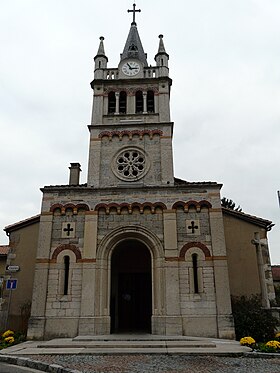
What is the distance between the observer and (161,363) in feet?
30.2

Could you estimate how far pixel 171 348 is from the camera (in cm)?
1144

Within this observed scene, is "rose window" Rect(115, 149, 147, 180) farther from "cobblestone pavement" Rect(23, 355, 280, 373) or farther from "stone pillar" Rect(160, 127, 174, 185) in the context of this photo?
"cobblestone pavement" Rect(23, 355, 280, 373)

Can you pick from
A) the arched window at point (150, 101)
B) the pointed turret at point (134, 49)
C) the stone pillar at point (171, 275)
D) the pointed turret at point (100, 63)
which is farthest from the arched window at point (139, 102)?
the stone pillar at point (171, 275)

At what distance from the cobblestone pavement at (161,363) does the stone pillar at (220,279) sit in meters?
4.18

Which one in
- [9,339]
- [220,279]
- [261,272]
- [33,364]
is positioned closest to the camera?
[33,364]

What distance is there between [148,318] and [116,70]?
15.2 m

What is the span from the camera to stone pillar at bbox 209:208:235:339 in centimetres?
1411

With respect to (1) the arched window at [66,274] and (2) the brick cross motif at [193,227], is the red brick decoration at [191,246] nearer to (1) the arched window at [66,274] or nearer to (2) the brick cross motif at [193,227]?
(2) the brick cross motif at [193,227]

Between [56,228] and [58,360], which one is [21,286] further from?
[58,360]

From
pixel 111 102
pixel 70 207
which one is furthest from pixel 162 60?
pixel 70 207

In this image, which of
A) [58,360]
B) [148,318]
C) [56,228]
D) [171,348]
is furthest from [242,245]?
[58,360]

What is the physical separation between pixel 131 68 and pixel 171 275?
13242mm

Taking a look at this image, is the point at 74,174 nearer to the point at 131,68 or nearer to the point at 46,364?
the point at 131,68

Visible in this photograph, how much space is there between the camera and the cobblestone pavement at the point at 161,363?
8.39 m
